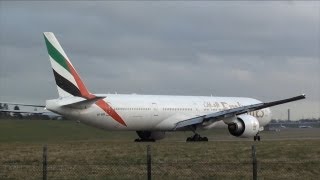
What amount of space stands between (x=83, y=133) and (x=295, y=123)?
214ft

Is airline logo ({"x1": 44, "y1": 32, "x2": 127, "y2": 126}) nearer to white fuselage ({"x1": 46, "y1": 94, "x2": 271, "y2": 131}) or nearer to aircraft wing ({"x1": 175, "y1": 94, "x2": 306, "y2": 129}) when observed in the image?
white fuselage ({"x1": 46, "y1": 94, "x2": 271, "y2": 131})

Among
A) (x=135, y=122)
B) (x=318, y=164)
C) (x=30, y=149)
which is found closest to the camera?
(x=318, y=164)

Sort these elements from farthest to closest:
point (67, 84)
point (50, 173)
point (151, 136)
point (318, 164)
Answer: point (151, 136) → point (67, 84) → point (318, 164) → point (50, 173)

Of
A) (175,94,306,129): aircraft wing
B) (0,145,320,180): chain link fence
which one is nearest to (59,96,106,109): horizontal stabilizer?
(175,94,306,129): aircraft wing

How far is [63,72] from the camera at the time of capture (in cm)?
3825

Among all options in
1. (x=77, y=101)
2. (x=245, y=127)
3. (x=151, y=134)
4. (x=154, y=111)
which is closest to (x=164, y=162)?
(x=77, y=101)

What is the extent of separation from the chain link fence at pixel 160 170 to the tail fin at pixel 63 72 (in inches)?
618

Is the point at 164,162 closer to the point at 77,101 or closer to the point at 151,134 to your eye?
the point at 77,101

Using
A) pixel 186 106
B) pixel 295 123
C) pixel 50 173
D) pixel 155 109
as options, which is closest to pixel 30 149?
pixel 50 173

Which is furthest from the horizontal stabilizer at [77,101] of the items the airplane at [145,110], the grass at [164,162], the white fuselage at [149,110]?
the grass at [164,162]

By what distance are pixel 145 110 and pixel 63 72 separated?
6414mm

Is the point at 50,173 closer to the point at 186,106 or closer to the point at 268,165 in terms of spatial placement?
the point at 268,165

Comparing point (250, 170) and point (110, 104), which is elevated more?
point (110, 104)

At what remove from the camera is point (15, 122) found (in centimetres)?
4606
